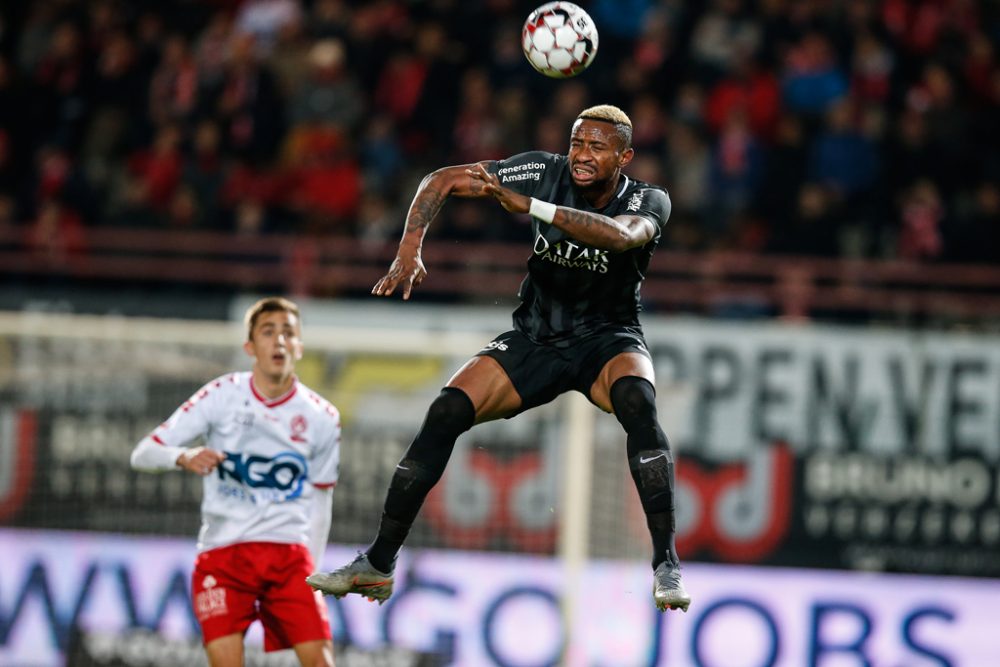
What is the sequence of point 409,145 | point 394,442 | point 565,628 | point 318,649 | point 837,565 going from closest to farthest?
point 318,649, point 565,628, point 394,442, point 837,565, point 409,145

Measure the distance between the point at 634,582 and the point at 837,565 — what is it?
2.23 metres

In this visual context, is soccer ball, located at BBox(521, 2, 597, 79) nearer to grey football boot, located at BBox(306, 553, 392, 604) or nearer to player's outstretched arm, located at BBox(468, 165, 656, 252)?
player's outstretched arm, located at BBox(468, 165, 656, 252)

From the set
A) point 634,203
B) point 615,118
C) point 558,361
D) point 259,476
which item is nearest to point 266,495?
point 259,476

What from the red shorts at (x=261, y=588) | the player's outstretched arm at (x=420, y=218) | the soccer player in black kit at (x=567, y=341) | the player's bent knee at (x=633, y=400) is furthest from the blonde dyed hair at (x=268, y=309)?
the player's bent knee at (x=633, y=400)

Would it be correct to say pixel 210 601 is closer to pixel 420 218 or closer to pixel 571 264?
pixel 420 218

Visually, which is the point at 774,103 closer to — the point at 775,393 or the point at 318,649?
the point at 775,393

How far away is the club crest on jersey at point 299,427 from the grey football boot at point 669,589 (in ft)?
6.66

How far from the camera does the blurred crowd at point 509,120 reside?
41.4 feet

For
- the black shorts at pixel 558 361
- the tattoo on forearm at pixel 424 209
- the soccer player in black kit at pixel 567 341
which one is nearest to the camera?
the tattoo on forearm at pixel 424 209

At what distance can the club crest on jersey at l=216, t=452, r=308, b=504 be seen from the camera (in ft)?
24.7

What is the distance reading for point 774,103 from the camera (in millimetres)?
13156

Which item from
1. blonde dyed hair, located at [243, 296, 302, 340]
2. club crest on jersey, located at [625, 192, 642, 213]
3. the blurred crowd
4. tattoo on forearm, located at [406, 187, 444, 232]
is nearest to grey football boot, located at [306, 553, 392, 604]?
blonde dyed hair, located at [243, 296, 302, 340]

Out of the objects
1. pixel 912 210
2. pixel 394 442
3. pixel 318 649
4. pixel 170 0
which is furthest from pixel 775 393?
pixel 170 0

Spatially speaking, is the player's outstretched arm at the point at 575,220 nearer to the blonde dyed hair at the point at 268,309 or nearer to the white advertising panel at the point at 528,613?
the blonde dyed hair at the point at 268,309
